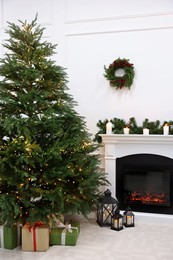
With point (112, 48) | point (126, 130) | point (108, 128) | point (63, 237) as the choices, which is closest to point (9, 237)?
point (63, 237)

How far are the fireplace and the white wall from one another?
1.10ft

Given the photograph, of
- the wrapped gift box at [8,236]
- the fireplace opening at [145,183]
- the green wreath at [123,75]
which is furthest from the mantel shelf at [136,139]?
the wrapped gift box at [8,236]

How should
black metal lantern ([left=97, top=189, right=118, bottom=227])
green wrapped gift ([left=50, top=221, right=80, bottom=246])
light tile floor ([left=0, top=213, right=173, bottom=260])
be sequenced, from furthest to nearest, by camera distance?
black metal lantern ([left=97, top=189, right=118, bottom=227]), green wrapped gift ([left=50, top=221, right=80, bottom=246]), light tile floor ([left=0, top=213, right=173, bottom=260])

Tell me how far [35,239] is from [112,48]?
2.64m

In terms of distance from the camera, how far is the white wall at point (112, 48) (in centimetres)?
396

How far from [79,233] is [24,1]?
339 centimetres

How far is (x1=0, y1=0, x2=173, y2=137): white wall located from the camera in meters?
3.96

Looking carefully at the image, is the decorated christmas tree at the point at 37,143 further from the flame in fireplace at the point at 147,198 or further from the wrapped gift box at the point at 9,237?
the flame in fireplace at the point at 147,198

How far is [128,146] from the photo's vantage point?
397 centimetres

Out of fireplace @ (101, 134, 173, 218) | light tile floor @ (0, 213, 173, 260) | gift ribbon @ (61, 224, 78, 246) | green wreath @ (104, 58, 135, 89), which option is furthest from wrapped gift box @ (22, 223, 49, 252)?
green wreath @ (104, 58, 135, 89)

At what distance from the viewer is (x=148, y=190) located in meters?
3.96

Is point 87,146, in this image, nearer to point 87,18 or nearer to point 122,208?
point 122,208

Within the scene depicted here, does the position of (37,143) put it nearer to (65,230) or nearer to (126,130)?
(65,230)

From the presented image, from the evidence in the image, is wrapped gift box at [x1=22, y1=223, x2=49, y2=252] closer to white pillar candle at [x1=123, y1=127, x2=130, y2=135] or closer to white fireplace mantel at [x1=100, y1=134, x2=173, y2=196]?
white fireplace mantel at [x1=100, y1=134, x2=173, y2=196]
